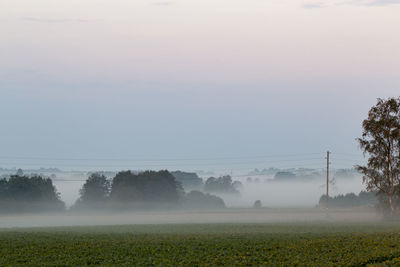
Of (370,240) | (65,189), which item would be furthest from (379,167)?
(65,189)

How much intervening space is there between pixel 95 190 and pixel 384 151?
263ft

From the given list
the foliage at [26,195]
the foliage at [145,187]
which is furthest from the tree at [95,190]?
the foliage at [26,195]

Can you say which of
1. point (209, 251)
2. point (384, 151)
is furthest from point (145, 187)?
point (209, 251)

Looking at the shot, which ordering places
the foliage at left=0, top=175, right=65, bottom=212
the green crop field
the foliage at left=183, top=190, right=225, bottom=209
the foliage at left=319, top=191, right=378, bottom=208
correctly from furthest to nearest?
the foliage at left=183, top=190, right=225, bottom=209 < the foliage at left=319, top=191, right=378, bottom=208 < the foliage at left=0, top=175, right=65, bottom=212 < the green crop field

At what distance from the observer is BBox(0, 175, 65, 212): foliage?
12556 centimetres

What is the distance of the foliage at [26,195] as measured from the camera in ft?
412

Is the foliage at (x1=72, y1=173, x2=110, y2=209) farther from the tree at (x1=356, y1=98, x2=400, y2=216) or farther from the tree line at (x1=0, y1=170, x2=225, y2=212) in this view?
the tree at (x1=356, y1=98, x2=400, y2=216)

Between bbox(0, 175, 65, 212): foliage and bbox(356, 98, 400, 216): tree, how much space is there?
78.6 meters

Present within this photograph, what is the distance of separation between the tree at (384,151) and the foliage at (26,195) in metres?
78.6

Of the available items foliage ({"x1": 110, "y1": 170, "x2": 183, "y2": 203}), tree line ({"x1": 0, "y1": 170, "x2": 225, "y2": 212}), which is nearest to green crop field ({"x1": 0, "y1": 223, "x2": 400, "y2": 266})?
tree line ({"x1": 0, "y1": 170, "x2": 225, "y2": 212})

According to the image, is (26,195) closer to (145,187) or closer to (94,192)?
(94,192)

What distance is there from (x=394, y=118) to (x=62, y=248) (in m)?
52.7

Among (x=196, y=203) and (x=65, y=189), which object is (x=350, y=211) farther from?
(x=65, y=189)

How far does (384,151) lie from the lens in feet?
251
